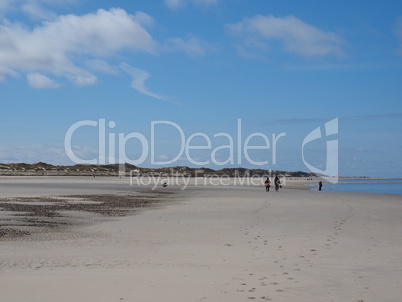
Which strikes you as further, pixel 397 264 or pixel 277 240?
pixel 277 240

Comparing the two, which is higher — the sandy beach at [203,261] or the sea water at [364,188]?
the sandy beach at [203,261]

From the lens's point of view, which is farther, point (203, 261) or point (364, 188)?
point (364, 188)

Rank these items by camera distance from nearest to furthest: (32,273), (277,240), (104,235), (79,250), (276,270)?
1. (32,273)
2. (276,270)
3. (79,250)
4. (277,240)
5. (104,235)

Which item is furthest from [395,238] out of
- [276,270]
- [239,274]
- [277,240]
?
[239,274]

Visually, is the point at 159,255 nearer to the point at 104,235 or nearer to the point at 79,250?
the point at 79,250

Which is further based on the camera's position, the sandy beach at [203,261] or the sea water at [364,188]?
the sea water at [364,188]

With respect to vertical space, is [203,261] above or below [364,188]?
above

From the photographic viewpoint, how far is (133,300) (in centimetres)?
775

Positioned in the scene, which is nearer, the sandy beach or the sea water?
the sandy beach

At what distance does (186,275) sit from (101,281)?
1.82 meters

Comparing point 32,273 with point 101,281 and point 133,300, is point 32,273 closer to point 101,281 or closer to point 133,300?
point 101,281

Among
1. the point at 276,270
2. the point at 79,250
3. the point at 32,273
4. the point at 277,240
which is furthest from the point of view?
the point at 277,240

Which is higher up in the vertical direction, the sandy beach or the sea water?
the sandy beach

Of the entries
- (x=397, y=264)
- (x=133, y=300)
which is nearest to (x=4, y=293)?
(x=133, y=300)
